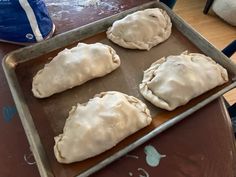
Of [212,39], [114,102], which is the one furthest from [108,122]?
[212,39]

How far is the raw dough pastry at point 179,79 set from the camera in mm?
771

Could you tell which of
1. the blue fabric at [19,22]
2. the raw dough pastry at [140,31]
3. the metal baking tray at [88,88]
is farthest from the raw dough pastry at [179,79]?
the blue fabric at [19,22]

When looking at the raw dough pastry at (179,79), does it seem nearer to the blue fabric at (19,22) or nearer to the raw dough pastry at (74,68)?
the raw dough pastry at (74,68)

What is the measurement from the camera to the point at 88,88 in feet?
2.74

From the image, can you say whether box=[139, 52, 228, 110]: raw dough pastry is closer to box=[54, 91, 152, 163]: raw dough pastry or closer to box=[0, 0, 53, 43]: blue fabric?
box=[54, 91, 152, 163]: raw dough pastry

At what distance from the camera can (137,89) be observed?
0.83 meters

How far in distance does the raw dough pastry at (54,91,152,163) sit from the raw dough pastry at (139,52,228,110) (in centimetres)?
7

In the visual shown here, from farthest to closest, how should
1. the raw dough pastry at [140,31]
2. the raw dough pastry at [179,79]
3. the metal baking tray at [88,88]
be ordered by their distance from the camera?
1. the raw dough pastry at [140,31]
2. the raw dough pastry at [179,79]
3. the metal baking tray at [88,88]

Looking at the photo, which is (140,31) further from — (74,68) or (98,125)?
(98,125)

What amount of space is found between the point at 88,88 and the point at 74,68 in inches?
3.0

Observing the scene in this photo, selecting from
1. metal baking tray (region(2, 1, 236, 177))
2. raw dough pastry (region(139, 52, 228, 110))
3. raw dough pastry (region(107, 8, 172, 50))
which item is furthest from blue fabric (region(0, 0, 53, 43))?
raw dough pastry (region(139, 52, 228, 110))

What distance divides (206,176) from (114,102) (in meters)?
0.29

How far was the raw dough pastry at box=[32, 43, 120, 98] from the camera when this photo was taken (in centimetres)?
81

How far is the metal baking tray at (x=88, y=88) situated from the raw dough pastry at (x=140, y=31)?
0.08ft
